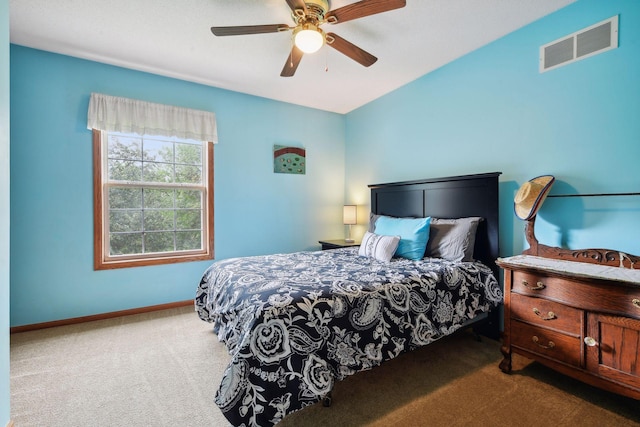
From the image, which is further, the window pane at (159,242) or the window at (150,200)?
the window pane at (159,242)

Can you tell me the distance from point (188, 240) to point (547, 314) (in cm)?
349

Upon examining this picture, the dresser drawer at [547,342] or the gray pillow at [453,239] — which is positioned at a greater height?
the gray pillow at [453,239]

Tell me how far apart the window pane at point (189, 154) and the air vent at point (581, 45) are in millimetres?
3522

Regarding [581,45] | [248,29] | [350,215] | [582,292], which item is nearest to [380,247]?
[582,292]

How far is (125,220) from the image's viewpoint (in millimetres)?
3158

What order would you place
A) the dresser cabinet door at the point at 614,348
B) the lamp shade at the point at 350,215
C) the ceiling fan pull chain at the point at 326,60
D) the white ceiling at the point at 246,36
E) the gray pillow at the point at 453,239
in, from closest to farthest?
the dresser cabinet door at the point at 614,348
the white ceiling at the point at 246,36
the gray pillow at the point at 453,239
the ceiling fan pull chain at the point at 326,60
the lamp shade at the point at 350,215

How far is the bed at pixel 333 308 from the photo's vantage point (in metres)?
1.35

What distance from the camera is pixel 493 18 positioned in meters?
2.29

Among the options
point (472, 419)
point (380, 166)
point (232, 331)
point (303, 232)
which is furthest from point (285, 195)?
point (472, 419)

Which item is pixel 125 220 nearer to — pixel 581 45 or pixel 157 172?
pixel 157 172

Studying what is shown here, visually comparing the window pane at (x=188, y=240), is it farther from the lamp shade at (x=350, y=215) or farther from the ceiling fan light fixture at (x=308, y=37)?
the ceiling fan light fixture at (x=308, y=37)

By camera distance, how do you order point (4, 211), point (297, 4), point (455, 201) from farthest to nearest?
1. point (455, 201)
2. point (297, 4)
3. point (4, 211)

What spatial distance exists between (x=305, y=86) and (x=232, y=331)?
2.92 metres

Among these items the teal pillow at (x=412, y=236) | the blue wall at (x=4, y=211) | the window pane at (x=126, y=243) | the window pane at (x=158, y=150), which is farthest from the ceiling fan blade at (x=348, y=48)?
the window pane at (x=126, y=243)
